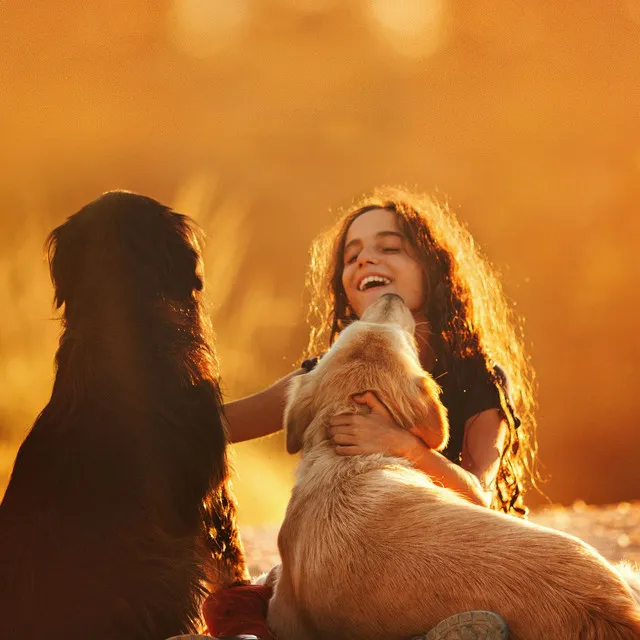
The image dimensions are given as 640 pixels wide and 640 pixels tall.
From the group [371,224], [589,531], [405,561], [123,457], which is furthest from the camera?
[589,531]

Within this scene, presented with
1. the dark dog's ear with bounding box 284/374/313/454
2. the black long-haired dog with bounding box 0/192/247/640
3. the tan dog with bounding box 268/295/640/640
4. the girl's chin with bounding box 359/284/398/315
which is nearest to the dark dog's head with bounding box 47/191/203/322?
the black long-haired dog with bounding box 0/192/247/640

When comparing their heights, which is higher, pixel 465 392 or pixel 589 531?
pixel 465 392

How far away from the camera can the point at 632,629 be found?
1.92 meters

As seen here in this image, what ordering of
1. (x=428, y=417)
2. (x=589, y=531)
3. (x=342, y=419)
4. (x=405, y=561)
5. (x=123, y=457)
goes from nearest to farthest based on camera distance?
(x=405, y=561) < (x=123, y=457) < (x=342, y=419) < (x=428, y=417) < (x=589, y=531)

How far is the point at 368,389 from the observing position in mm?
2789

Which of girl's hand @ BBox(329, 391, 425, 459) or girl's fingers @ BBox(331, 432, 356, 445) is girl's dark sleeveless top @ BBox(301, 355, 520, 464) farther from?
girl's fingers @ BBox(331, 432, 356, 445)

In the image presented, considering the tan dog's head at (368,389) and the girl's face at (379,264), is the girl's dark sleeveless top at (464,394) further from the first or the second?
the tan dog's head at (368,389)

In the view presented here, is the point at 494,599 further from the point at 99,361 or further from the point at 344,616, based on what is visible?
the point at 99,361

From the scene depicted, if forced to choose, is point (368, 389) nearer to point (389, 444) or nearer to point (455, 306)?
point (389, 444)

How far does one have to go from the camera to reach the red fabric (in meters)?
2.56

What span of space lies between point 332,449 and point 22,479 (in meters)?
0.94

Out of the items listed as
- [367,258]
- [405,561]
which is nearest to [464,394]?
[367,258]

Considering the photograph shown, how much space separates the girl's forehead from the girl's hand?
4.61ft

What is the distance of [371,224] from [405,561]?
226 cm
